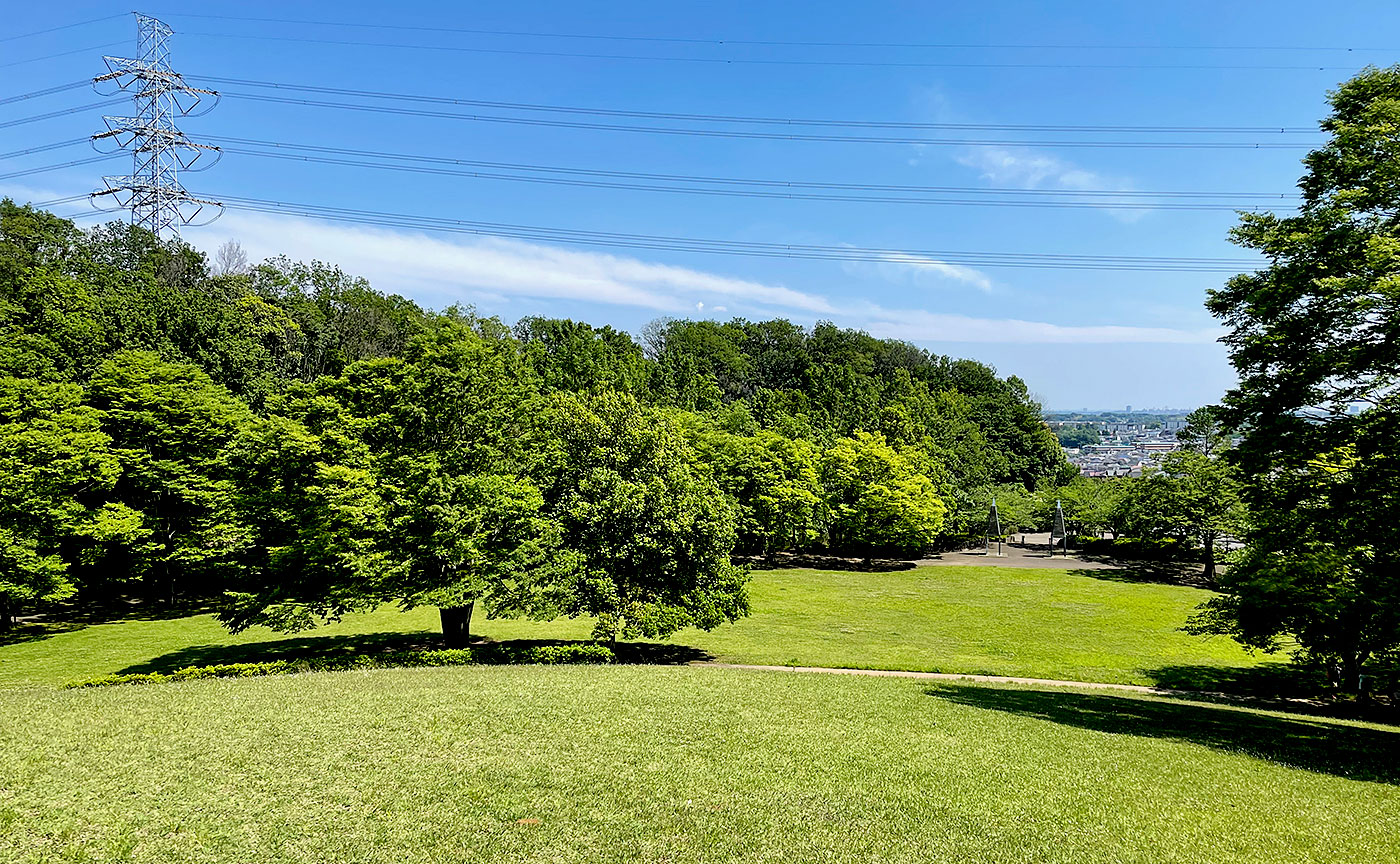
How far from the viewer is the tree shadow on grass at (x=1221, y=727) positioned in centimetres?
1374

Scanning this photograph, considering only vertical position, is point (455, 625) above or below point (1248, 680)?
above

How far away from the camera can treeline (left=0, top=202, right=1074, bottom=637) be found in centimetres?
2427

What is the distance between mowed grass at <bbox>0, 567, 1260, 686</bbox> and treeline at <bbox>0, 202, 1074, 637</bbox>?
2698 millimetres

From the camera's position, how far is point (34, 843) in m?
8.27

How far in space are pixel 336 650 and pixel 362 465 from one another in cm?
693

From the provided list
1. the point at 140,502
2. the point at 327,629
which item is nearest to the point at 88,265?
the point at 140,502

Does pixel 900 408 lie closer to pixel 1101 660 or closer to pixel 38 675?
pixel 1101 660

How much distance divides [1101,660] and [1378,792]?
1869 centimetres

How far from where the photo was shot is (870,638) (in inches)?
1291


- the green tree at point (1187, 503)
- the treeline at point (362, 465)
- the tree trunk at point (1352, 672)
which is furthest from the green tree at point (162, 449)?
the green tree at point (1187, 503)

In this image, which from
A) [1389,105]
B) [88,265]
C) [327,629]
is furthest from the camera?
[88,265]

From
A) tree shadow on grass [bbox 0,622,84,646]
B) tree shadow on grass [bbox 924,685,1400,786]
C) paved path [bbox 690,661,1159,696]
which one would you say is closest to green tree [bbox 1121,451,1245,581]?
paved path [bbox 690,661,1159,696]

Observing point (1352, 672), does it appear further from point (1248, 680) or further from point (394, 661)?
point (394, 661)

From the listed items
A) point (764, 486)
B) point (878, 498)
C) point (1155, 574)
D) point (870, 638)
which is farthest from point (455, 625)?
point (1155, 574)
